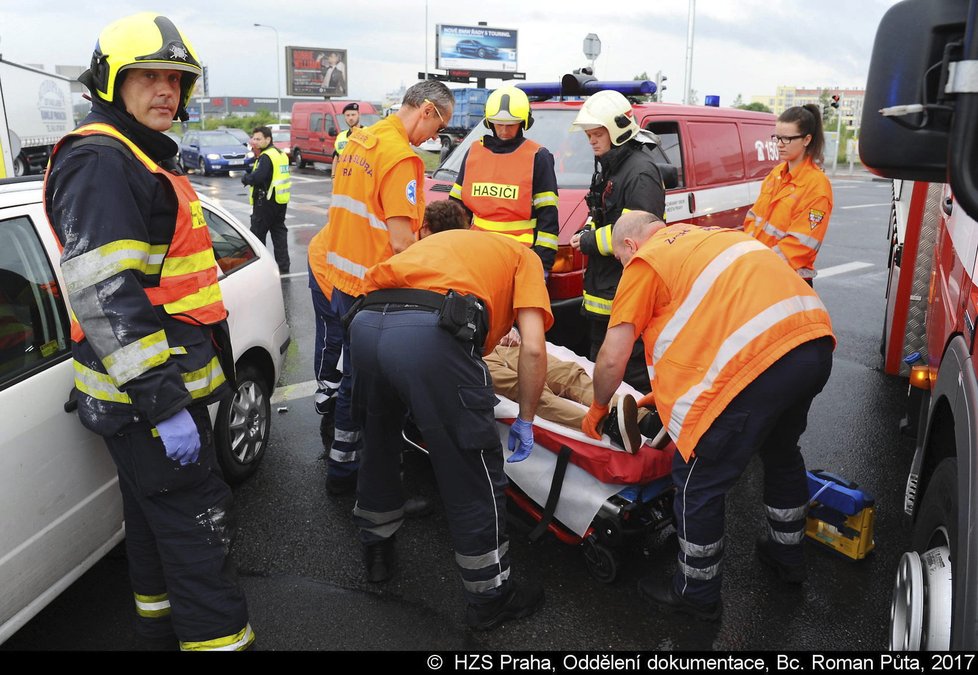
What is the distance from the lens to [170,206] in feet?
7.66

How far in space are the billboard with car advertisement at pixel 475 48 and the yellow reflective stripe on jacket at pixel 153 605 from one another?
142 ft

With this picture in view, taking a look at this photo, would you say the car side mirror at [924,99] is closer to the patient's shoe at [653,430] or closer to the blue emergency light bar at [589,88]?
the patient's shoe at [653,430]

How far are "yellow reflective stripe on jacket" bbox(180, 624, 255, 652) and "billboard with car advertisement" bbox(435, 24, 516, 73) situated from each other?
4340cm

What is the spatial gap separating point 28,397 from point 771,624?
286 cm

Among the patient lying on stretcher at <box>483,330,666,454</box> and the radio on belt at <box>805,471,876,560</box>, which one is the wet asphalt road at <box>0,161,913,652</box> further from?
the patient lying on stretcher at <box>483,330,666,454</box>

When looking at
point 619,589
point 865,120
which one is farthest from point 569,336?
point 865,120

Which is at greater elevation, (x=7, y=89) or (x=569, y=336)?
(x=7, y=89)

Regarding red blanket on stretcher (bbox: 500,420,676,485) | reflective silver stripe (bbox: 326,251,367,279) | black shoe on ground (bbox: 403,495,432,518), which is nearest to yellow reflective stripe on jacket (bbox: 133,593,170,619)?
black shoe on ground (bbox: 403,495,432,518)

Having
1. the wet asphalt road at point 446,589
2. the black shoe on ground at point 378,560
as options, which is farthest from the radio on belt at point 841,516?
the black shoe on ground at point 378,560

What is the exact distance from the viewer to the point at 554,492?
329cm

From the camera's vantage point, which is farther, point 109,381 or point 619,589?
point 619,589

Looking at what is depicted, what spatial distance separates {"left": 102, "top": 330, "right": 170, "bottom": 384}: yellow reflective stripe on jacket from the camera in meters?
2.16

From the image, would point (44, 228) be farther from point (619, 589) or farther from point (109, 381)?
point (619, 589)

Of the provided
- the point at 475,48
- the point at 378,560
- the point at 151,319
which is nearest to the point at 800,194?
the point at 378,560
